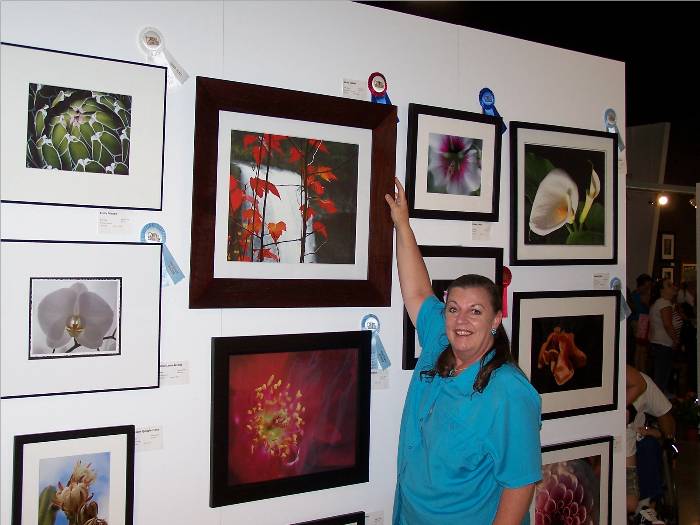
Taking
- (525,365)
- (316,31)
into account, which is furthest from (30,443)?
(525,365)

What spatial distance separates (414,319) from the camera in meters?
2.17

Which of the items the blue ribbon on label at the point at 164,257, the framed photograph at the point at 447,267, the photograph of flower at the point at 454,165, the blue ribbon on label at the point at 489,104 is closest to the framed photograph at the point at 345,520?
the framed photograph at the point at 447,267

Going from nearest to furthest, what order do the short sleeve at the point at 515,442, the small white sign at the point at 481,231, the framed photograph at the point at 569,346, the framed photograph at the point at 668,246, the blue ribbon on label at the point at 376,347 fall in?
the short sleeve at the point at 515,442 < the blue ribbon on label at the point at 376,347 < the small white sign at the point at 481,231 < the framed photograph at the point at 569,346 < the framed photograph at the point at 668,246

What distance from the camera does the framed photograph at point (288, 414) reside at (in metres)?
1.93

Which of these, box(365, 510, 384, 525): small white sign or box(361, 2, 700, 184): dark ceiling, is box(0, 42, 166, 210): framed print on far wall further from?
box(361, 2, 700, 184): dark ceiling

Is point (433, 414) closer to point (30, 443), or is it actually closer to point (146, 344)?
point (146, 344)

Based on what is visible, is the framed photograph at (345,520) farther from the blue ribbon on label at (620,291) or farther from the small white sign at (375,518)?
the blue ribbon on label at (620,291)

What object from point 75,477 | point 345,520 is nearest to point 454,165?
point 345,520

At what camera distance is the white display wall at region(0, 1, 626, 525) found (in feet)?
5.66

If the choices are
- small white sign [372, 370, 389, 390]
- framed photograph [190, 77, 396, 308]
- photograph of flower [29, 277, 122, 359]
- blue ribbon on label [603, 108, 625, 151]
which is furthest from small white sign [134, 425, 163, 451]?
blue ribbon on label [603, 108, 625, 151]

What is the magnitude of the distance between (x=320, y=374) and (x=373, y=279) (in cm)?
39

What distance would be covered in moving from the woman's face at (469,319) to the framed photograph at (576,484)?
95cm

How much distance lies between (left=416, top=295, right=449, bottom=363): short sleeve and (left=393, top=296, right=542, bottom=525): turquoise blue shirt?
112 mm

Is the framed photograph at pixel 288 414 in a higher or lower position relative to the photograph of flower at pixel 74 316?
lower
